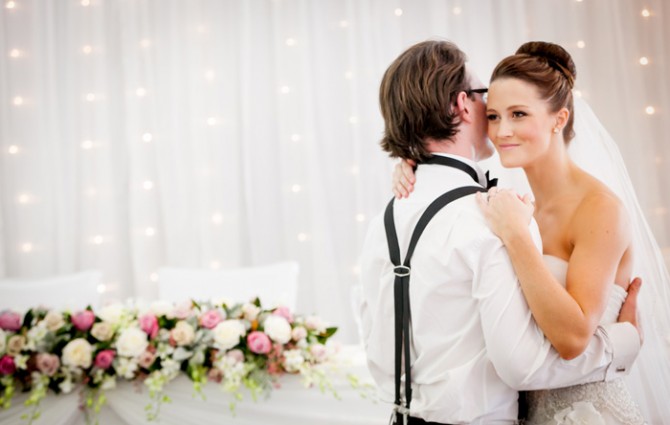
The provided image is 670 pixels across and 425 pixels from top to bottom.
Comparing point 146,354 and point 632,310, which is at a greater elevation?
point 632,310

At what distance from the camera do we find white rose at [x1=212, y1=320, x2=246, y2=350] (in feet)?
7.23

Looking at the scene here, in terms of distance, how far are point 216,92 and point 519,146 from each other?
2.77m

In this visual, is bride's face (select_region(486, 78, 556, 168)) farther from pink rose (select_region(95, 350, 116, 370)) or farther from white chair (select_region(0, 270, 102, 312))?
white chair (select_region(0, 270, 102, 312))

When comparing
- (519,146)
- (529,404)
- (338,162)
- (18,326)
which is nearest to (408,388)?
(529,404)

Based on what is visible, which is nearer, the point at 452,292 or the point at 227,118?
the point at 452,292

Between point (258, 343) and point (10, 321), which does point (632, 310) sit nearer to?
point (258, 343)

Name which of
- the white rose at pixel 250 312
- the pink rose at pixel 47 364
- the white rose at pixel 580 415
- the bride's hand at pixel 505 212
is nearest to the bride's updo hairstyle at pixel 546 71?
the bride's hand at pixel 505 212

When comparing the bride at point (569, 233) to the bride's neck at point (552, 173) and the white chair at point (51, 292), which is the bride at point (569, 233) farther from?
the white chair at point (51, 292)

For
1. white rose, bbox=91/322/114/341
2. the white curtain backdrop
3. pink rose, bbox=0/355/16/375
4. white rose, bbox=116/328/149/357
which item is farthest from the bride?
the white curtain backdrop

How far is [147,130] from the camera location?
3.99 meters

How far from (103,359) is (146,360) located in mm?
151

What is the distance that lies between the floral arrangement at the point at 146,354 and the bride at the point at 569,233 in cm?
100

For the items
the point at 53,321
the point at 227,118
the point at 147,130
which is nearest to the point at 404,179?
the point at 53,321

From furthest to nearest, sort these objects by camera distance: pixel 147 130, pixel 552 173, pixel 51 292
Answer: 1. pixel 147 130
2. pixel 51 292
3. pixel 552 173
